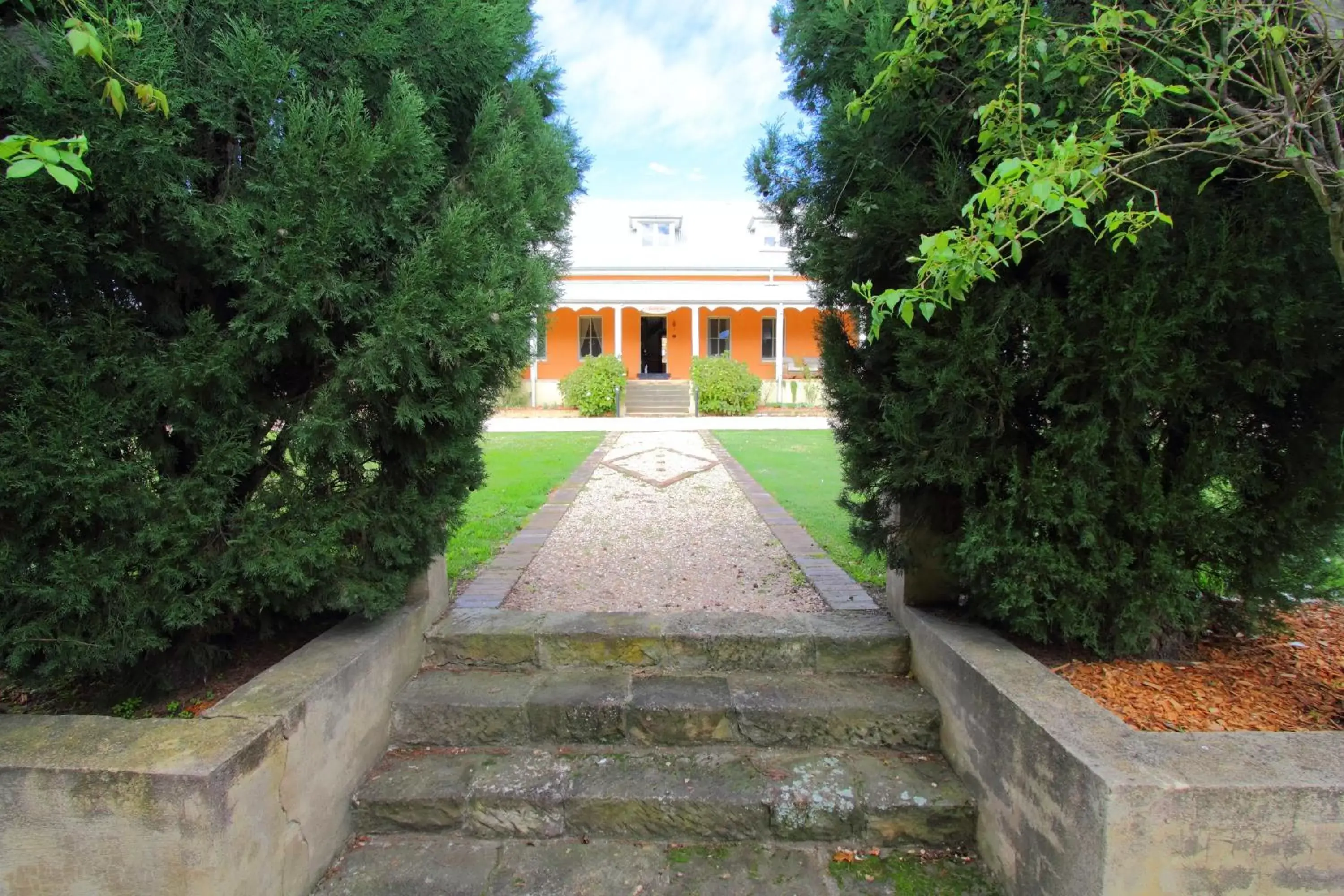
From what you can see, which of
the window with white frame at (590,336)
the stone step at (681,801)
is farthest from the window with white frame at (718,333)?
the stone step at (681,801)

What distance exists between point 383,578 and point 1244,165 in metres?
3.79

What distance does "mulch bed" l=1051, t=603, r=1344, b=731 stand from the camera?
239 cm

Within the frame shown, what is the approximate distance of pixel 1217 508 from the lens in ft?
8.70

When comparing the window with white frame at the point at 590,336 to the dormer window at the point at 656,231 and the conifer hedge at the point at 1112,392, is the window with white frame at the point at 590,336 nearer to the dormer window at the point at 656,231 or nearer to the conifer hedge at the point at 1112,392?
the dormer window at the point at 656,231

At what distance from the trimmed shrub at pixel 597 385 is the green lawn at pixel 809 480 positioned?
5484 mm

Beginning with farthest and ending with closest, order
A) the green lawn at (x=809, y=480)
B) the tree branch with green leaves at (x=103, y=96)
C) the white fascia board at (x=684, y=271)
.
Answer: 1. the white fascia board at (x=684, y=271)
2. the green lawn at (x=809, y=480)
3. the tree branch with green leaves at (x=103, y=96)

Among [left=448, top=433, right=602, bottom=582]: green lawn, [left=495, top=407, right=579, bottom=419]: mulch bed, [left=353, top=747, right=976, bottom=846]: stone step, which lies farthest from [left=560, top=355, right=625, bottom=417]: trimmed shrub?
[left=353, top=747, right=976, bottom=846]: stone step

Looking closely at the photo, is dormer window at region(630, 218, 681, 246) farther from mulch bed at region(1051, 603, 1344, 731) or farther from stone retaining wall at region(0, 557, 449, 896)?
stone retaining wall at region(0, 557, 449, 896)

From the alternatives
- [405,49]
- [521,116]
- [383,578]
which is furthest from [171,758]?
[521,116]

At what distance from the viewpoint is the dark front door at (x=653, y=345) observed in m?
27.9

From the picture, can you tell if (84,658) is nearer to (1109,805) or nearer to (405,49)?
(405,49)

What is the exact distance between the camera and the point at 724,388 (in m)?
20.3

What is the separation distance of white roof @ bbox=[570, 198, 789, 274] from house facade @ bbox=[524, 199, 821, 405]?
56mm

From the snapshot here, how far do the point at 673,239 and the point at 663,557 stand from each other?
2439 centimetres
